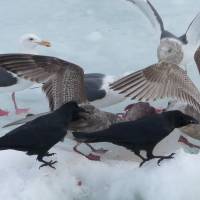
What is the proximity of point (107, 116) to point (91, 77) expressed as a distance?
3.43 feet

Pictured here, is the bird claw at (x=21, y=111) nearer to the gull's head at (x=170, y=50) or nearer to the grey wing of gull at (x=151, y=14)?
the gull's head at (x=170, y=50)

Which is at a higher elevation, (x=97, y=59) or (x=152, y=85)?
(x=152, y=85)

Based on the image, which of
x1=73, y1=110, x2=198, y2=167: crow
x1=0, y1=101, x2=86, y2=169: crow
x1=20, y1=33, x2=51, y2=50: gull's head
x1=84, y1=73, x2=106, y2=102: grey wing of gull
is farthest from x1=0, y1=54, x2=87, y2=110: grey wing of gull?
x1=20, y1=33, x2=51, y2=50: gull's head

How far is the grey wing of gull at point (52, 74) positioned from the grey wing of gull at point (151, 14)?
1861mm

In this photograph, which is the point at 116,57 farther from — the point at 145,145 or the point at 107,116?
the point at 145,145

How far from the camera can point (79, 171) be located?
294cm

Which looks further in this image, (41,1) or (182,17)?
(41,1)

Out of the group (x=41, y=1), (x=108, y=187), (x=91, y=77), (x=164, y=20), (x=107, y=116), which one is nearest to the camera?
(x=108, y=187)

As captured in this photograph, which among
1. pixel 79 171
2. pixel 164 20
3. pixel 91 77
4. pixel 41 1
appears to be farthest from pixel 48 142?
pixel 41 1

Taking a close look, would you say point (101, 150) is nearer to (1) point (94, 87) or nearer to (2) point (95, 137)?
(2) point (95, 137)

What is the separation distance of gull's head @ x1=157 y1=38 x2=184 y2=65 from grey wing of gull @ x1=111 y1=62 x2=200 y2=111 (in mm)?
1254

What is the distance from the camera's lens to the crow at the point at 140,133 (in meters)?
2.82

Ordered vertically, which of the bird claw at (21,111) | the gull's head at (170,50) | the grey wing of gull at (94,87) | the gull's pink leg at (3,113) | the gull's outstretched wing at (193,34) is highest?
the gull's outstretched wing at (193,34)

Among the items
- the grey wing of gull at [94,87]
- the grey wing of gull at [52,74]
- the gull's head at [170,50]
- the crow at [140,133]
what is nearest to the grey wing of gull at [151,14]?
the gull's head at [170,50]
